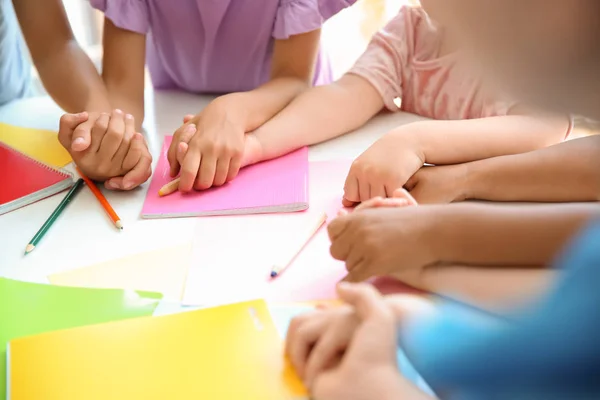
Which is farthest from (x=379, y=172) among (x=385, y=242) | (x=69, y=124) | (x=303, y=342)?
(x=69, y=124)

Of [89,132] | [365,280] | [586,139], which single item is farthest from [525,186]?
[89,132]

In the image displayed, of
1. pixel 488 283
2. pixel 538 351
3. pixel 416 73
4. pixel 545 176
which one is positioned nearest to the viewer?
pixel 538 351

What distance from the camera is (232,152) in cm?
63

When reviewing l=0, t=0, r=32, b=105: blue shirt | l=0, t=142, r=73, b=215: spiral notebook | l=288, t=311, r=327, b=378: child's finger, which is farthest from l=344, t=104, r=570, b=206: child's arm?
l=0, t=0, r=32, b=105: blue shirt

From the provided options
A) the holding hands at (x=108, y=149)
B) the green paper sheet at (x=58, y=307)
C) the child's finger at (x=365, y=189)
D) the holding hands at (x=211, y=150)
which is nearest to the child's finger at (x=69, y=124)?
the holding hands at (x=108, y=149)

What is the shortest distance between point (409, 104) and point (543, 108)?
48 cm

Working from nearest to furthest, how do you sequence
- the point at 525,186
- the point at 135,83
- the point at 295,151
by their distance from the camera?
the point at 525,186 < the point at 295,151 < the point at 135,83

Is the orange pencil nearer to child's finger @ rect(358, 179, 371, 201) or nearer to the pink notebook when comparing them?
the pink notebook

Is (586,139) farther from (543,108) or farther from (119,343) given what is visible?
(119,343)

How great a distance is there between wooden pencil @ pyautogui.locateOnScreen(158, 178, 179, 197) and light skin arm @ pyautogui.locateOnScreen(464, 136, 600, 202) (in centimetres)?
30

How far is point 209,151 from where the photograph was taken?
2.03 ft

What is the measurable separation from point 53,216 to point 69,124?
0.38 feet

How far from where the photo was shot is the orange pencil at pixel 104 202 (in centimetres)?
57

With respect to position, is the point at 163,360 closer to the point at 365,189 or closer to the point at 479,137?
the point at 365,189
